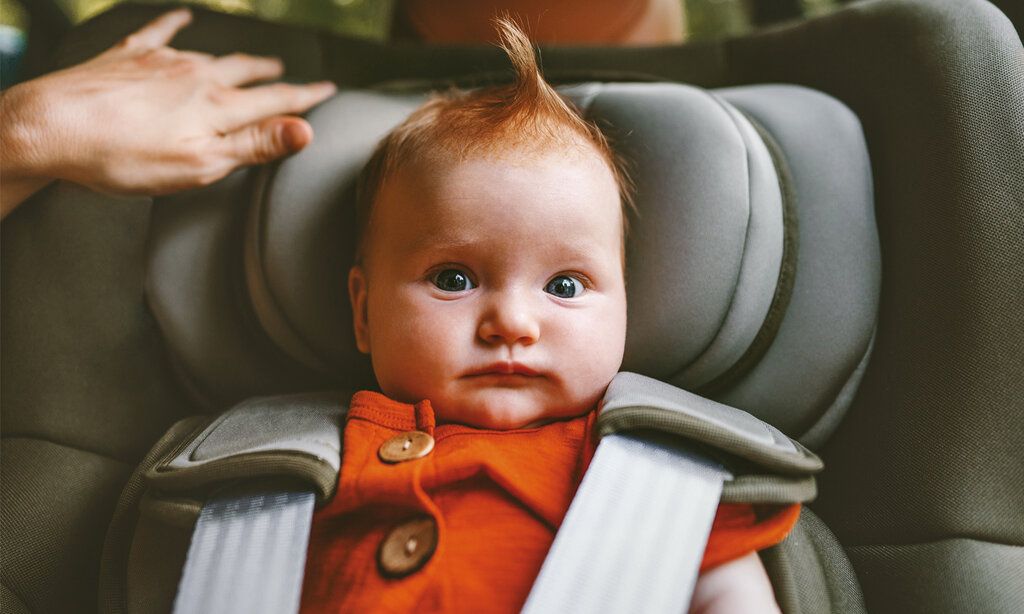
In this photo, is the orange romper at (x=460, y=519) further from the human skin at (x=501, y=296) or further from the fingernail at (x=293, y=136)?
the fingernail at (x=293, y=136)

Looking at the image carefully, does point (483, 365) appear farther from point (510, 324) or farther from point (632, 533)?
point (632, 533)

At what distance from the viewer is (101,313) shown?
0.66m

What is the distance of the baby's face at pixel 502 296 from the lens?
531 millimetres

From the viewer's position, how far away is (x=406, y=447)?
0.51m

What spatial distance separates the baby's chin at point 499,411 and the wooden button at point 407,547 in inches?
3.2

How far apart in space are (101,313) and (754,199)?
22.8 inches

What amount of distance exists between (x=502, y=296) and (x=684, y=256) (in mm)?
161

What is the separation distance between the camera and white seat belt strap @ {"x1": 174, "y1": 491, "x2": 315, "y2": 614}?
1.53ft

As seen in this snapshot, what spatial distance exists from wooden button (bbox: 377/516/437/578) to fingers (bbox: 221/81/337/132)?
1.41ft

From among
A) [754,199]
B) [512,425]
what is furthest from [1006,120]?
[512,425]

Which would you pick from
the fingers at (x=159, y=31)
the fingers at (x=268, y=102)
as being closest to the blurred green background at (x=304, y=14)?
the fingers at (x=159, y=31)

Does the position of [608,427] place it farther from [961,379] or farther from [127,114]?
[127,114]

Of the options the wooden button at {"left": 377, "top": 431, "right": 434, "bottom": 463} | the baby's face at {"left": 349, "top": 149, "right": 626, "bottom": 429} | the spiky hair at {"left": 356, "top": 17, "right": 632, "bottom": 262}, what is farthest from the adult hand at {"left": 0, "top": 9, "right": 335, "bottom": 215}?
the wooden button at {"left": 377, "top": 431, "right": 434, "bottom": 463}

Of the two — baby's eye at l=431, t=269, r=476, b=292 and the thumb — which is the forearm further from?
baby's eye at l=431, t=269, r=476, b=292
